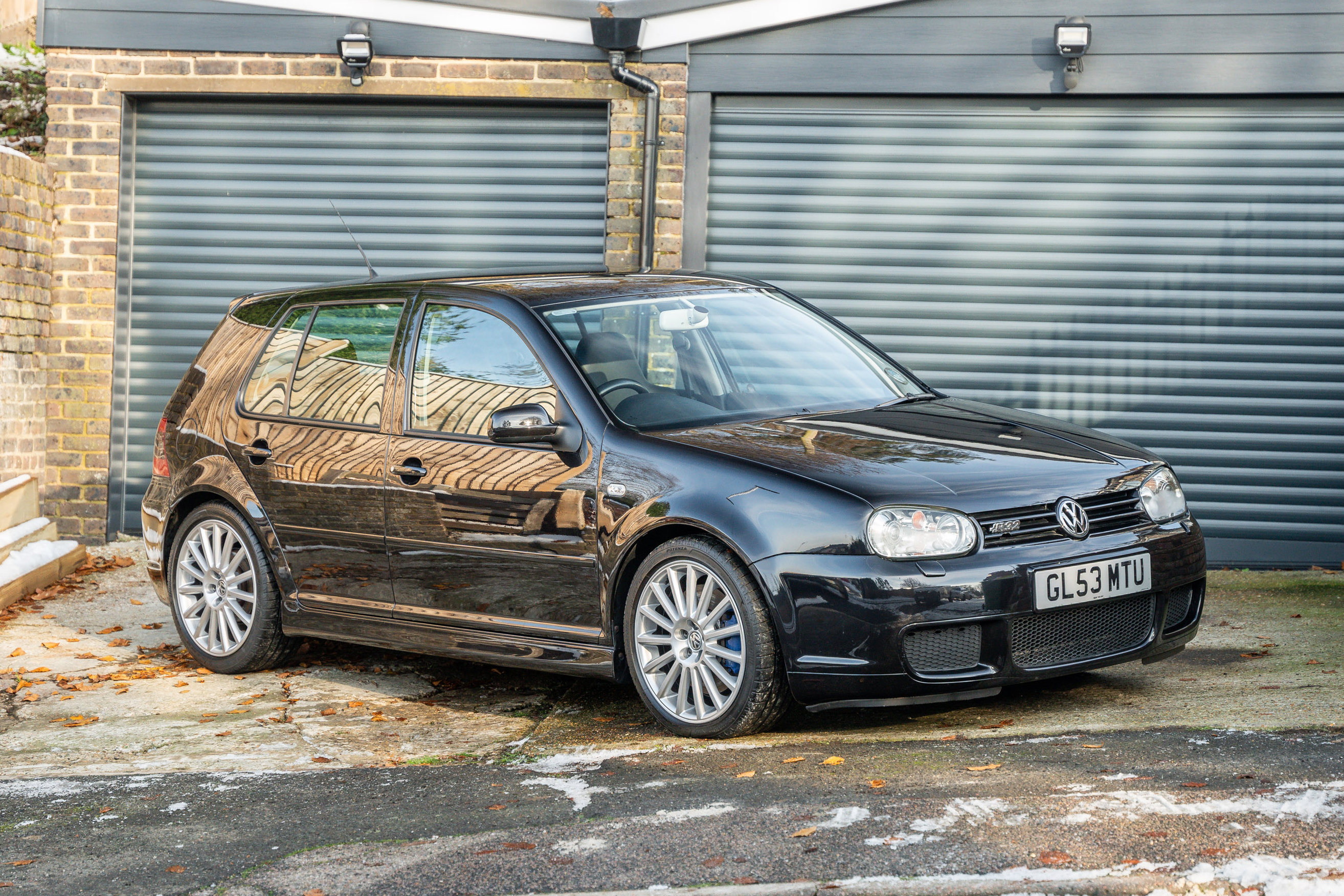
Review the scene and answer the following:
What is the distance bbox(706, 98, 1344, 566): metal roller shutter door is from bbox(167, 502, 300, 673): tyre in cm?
446

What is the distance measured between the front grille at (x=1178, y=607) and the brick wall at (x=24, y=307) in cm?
759

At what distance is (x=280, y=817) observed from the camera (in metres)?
4.27

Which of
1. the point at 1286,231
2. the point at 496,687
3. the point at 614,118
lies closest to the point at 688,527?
the point at 496,687

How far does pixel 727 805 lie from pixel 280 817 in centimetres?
132

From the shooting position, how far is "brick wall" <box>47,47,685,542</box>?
9.72 meters

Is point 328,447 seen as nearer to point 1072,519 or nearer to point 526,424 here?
point 526,424

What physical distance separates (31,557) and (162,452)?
91.3 inches

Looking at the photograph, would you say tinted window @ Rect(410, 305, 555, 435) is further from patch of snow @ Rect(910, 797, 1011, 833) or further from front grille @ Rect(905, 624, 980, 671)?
patch of snow @ Rect(910, 797, 1011, 833)

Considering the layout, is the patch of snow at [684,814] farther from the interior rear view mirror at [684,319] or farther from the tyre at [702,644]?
the interior rear view mirror at [684,319]

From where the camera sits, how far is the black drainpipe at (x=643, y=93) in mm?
9469

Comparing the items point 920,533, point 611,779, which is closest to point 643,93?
Result: point 920,533

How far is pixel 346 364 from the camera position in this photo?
19.9 ft

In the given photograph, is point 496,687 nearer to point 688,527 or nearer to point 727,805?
point 688,527

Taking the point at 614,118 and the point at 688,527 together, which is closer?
the point at 688,527
